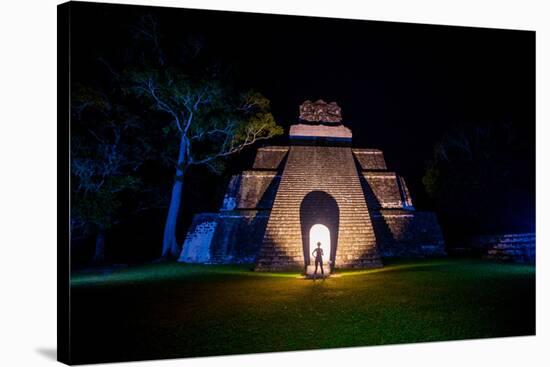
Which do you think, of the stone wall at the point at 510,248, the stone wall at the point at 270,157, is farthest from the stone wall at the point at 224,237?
the stone wall at the point at 510,248

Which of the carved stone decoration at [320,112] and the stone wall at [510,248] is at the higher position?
the carved stone decoration at [320,112]

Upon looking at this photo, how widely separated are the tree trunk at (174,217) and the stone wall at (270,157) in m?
1.93

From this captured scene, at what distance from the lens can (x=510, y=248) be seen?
18000 millimetres

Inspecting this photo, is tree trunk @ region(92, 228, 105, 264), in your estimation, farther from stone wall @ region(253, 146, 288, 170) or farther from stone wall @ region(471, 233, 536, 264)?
stone wall @ region(471, 233, 536, 264)

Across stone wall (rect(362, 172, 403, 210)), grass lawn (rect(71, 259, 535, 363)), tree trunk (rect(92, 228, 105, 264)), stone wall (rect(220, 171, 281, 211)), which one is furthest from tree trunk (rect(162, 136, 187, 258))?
stone wall (rect(362, 172, 403, 210))

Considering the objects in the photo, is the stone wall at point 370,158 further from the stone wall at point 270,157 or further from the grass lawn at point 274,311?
the grass lawn at point 274,311

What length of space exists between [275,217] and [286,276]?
211 cm

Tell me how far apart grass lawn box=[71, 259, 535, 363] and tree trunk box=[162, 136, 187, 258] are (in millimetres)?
1735

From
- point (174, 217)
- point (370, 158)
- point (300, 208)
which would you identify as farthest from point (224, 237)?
point (370, 158)

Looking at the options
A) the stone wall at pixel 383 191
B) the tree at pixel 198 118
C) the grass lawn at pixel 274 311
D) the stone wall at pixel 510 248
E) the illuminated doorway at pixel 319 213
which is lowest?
the grass lawn at pixel 274 311

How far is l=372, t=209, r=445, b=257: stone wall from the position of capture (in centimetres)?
1955

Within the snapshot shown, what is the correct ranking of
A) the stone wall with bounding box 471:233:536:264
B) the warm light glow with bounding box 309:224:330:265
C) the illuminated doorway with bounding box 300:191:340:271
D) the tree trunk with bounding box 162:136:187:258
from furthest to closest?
the stone wall with bounding box 471:233:536:264 → the tree trunk with bounding box 162:136:187:258 → the illuminated doorway with bounding box 300:191:340:271 → the warm light glow with bounding box 309:224:330:265

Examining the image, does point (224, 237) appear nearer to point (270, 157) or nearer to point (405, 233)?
point (270, 157)

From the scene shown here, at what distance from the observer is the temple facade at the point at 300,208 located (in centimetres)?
1606
